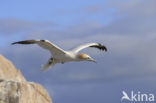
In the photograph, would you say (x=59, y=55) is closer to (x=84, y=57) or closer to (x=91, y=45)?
(x=84, y=57)

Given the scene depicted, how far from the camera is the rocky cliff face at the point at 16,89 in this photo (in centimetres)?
1474

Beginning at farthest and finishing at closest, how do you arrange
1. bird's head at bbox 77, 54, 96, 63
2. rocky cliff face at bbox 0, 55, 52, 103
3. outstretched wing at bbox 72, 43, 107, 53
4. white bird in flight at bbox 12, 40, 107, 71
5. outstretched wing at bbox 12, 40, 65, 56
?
outstretched wing at bbox 72, 43, 107, 53
bird's head at bbox 77, 54, 96, 63
white bird in flight at bbox 12, 40, 107, 71
outstretched wing at bbox 12, 40, 65, 56
rocky cliff face at bbox 0, 55, 52, 103

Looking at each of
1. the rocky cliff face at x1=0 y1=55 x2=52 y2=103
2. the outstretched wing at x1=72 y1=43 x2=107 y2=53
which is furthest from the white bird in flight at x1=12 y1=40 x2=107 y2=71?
the rocky cliff face at x1=0 y1=55 x2=52 y2=103

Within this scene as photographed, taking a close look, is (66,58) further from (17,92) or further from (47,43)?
(17,92)

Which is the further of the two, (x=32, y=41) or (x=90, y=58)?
(x=90, y=58)

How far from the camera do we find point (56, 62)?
59.6 feet

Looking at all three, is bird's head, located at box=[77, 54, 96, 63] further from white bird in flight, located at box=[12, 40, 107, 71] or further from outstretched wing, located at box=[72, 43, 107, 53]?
outstretched wing, located at box=[72, 43, 107, 53]

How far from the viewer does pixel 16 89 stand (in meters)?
14.8

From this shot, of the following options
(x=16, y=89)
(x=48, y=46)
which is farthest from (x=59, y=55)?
(x=16, y=89)

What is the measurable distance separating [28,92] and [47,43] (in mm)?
2036

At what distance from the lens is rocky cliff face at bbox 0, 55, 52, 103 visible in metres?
14.7

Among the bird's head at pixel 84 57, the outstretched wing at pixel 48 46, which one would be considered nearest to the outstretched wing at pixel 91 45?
the bird's head at pixel 84 57

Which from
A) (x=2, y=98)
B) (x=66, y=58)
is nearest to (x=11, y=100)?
(x=2, y=98)

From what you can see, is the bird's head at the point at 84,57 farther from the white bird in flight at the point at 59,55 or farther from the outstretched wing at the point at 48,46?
the outstretched wing at the point at 48,46
